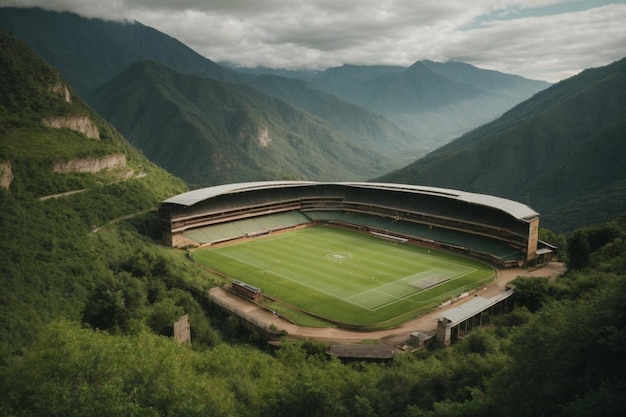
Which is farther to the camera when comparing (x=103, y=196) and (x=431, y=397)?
(x=103, y=196)

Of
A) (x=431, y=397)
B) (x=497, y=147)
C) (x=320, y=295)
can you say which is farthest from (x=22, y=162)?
(x=497, y=147)

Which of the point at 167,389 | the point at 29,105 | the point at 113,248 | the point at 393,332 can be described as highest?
the point at 29,105

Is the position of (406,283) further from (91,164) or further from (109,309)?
(91,164)

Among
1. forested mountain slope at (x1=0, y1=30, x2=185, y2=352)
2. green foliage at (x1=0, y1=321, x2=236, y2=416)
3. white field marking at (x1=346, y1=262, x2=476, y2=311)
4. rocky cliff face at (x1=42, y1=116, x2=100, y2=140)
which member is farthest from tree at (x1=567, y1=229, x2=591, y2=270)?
rocky cliff face at (x1=42, y1=116, x2=100, y2=140)

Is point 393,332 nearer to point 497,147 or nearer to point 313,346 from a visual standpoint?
point 313,346

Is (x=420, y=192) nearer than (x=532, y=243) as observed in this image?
No

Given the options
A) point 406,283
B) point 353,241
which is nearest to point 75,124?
point 353,241
